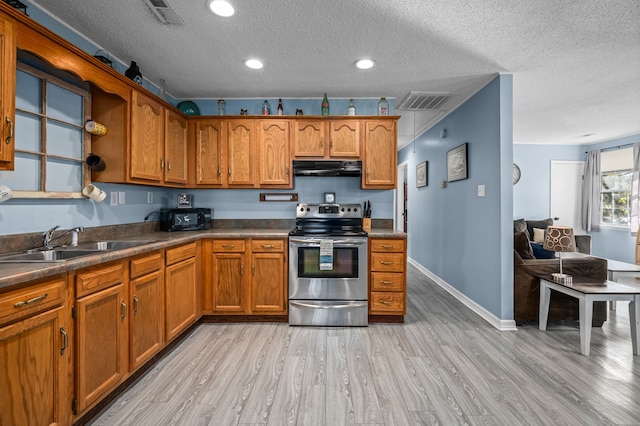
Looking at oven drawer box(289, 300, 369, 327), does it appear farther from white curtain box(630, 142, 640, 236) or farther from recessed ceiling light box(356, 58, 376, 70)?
white curtain box(630, 142, 640, 236)

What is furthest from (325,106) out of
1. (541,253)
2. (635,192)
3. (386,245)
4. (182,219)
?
(635,192)

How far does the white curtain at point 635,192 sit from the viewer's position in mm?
5117

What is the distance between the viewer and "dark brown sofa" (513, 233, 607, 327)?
2.83 meters

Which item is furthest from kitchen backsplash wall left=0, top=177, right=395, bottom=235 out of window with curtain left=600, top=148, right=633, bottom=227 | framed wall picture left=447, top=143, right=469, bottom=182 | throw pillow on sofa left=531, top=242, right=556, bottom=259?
window with curtain left=600, top=148, right=633, bottom=227

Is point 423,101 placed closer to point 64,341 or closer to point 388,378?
point 388,378

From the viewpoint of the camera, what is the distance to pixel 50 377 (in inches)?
53.4

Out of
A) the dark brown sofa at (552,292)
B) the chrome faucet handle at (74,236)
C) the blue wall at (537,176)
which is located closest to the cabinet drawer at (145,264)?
the chrome faucet handle at (74,236)

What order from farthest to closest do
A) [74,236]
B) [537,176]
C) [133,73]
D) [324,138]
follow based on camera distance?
[537,176] → [324,138] → [133,73] → [74,236]

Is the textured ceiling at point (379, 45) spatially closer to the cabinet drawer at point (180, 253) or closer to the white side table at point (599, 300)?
the cabinet drawer at point (180, 253)

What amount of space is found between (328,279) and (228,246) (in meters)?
1.07

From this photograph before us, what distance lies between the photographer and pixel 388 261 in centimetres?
297

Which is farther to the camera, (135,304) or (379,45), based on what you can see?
(379,45)

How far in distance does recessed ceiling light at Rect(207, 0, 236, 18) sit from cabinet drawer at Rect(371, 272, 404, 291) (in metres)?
2.51

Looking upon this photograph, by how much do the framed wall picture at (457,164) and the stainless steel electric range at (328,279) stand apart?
1.61 metres
